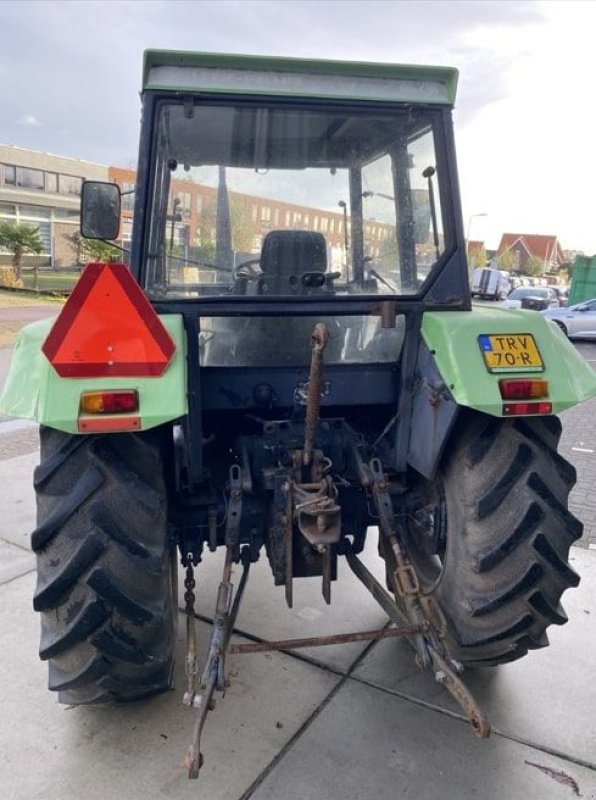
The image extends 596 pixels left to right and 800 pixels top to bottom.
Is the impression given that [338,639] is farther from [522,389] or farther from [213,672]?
[522,389]

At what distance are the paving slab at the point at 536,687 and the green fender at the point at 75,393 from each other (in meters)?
1.61

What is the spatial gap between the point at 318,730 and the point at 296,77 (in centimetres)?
256

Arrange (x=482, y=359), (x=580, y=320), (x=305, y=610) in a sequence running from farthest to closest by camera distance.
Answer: (x=580, y=320) < (x=305, y=610) < (x=482, y=359)

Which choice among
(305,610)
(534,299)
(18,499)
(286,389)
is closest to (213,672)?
(286,389)

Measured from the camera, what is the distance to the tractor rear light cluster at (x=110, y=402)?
208cm

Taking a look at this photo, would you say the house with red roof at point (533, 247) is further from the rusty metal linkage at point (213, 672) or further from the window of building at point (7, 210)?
the rusty metal linkage at point (213, 672)

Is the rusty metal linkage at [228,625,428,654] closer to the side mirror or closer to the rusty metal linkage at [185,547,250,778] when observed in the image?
the rusty metal linkage at [185,547,250,778]

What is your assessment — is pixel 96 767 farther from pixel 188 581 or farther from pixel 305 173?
pixel 305 173

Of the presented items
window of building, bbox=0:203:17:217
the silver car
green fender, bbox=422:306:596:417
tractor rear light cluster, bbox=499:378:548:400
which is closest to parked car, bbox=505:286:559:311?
the silver car

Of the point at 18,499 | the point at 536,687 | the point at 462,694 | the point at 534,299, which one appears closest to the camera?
the point at 462,694

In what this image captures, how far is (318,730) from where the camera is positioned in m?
2.54

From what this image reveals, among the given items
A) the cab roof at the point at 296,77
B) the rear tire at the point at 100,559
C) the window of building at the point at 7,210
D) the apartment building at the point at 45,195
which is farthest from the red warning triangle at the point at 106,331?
the window of building at the point at 7,210

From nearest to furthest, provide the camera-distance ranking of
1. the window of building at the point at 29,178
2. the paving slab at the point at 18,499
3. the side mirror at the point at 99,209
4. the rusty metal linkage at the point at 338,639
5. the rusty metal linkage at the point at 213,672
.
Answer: the rusty metal linkage at the point at 213,672 < the rusty metal linkage at the point at 338,639 < the side mirror at the point at 99,209 < the paving slab at the point at 18,499 < the window of building at the point at 29,178

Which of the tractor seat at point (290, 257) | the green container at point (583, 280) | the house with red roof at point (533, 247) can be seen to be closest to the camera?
the tractor seat at point (290, 257)
